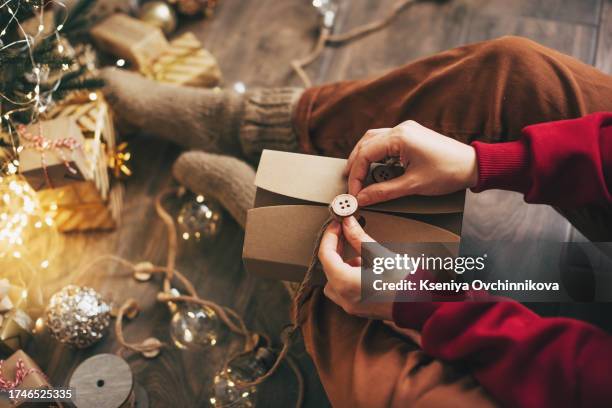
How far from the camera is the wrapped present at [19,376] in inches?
35.0

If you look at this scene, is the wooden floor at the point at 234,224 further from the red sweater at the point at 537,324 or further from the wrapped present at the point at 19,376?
the red sweater at the point at 537,324

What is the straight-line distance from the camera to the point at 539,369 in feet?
2.15

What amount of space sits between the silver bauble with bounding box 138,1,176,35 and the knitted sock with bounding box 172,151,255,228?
0.44 meters

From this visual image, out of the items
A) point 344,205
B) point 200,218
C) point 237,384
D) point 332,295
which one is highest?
point 344,205

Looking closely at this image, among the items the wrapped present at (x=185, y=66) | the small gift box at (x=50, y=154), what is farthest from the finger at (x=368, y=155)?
the wrapped present at (x=185, y=66)

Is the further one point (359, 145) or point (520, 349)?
point (359, 145)

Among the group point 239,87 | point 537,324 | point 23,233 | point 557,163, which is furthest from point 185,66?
point 537,324

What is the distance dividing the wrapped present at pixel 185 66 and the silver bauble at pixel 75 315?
0.55 m

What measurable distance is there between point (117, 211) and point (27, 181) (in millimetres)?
233

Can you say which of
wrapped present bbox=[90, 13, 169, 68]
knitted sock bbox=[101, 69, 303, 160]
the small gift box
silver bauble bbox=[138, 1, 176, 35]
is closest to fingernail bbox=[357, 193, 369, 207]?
knitted sock bbox=[101, 69, 303, 160]

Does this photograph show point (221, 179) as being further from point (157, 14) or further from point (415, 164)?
point (157, 14)

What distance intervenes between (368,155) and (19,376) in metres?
0.67

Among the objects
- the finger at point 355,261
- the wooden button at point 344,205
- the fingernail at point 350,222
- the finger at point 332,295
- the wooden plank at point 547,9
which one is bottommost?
the finger at point 332,295

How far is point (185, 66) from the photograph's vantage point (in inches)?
52.1
